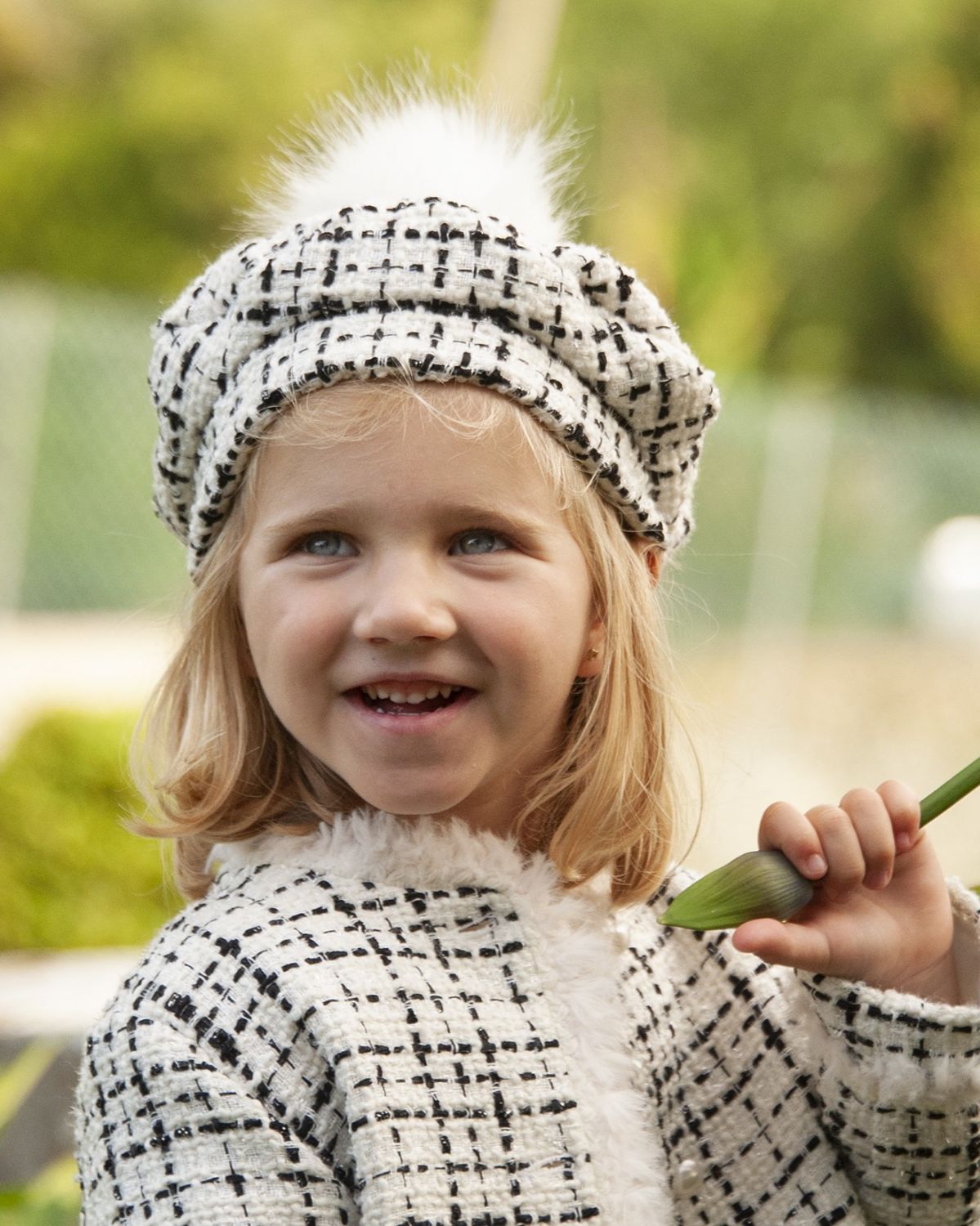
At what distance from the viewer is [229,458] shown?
5.53ft

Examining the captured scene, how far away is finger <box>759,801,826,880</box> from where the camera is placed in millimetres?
1561

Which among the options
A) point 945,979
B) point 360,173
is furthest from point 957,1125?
point 360,173

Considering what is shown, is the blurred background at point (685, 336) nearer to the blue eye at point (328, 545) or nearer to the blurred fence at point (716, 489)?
the blurred fence at point (716, 489)

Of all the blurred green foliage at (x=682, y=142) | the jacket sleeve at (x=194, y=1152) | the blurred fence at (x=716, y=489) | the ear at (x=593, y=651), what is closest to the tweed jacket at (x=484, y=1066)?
the jacket sleeve at (x=194, y=1152)

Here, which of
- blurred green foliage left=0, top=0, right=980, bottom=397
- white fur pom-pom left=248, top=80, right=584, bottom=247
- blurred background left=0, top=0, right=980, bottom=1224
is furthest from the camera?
blurred green foliage left=0, top=0, right=980, bottom=397

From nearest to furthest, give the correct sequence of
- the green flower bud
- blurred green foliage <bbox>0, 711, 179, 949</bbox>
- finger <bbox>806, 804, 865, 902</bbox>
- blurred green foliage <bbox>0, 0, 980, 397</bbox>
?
the green flower bud
finger <bbox>806, 804, 865, 902</bbox>
blurred green foliage <bbox>0, 711, 179, 949</bbox>
blurred green foliage <bbox>0, 0, 980, 397</bbox>

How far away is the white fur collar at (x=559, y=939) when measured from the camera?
64.4 inches

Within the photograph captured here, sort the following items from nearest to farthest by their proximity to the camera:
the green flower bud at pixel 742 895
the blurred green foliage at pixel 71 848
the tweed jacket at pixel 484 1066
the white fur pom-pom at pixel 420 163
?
the green flower bud at pixel 742 895 < the tweed jacket at pixel 484 1066 < the white fur pom-pom at pixel 420 163 < the blurred green foliage at pixel 71 848

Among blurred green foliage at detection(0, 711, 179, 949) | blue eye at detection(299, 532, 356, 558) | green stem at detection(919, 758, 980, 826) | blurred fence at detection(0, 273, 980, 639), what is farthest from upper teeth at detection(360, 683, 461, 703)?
blurred fence at detection(0, 273, 980, 639)

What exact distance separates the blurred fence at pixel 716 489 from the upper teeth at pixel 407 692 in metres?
5.29

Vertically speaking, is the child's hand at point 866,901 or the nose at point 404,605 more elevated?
the nose at point 404,605

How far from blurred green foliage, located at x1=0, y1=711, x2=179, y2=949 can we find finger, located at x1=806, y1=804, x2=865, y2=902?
3738mm

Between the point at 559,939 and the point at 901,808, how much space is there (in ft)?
1.32

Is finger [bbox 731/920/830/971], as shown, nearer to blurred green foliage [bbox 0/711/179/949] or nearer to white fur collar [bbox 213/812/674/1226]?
white fur collar [bbox 213/812/674/1226]
